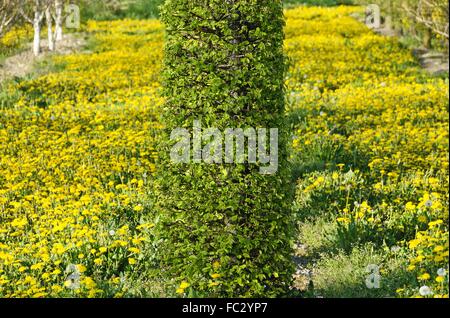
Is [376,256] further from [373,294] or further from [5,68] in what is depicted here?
[5,68]

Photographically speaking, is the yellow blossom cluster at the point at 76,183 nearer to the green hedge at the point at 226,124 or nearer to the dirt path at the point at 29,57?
the green hedge at the point at 226,124

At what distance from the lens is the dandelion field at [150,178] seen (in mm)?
5730

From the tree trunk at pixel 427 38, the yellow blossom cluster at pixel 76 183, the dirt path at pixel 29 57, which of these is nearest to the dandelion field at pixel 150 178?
the yellow blossom cluster at pixel 76 183

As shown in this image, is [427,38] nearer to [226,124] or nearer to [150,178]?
[150,178]

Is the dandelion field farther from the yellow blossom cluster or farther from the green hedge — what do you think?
the green hedge

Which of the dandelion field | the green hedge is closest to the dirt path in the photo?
the dandelion field

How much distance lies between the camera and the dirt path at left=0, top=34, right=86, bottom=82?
17.8m

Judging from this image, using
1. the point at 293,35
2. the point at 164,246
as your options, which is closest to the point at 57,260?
the point at 164,246

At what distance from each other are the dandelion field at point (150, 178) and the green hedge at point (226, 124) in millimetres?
470

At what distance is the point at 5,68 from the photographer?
18.5 m

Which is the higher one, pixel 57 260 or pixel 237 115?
pixel 237 115

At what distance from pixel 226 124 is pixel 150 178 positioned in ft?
11.9

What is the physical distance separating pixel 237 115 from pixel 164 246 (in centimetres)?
137

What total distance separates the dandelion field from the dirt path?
1.47 metres
